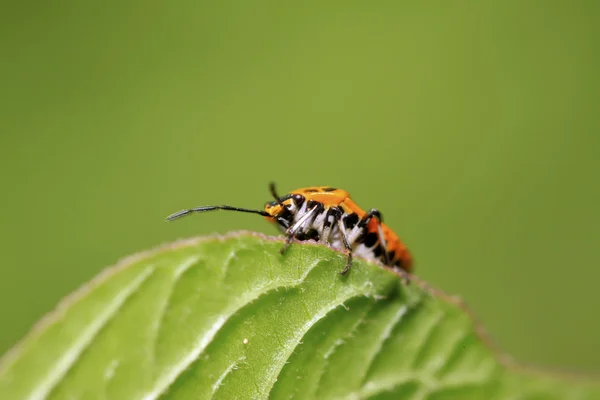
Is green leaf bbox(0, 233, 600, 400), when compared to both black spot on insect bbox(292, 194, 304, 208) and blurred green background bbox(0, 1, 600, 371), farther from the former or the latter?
blurred green background bbox(0, 1, 600, 371)

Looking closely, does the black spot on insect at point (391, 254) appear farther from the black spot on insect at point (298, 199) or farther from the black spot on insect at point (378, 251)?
the black spot on insect at point (298, 199)

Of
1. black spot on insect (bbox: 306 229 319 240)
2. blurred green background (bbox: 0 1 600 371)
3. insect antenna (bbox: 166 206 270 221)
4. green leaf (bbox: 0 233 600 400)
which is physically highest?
blurred green background (bbox: 0 1 600 371)

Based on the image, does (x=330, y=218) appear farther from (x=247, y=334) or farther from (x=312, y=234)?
(x=247, y=334)

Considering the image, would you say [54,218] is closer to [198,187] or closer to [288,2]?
[198,187]

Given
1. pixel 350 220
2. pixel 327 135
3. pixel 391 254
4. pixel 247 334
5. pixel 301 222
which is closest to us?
pixel 247 334

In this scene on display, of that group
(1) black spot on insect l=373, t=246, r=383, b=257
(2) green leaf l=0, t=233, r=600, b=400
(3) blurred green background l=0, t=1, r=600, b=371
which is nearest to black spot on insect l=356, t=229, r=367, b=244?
A: (1) black spot on insect l=373, t=246, r=383, b=257

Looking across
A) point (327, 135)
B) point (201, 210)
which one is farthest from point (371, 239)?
point (327, 135)

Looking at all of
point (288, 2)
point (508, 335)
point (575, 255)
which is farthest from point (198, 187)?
point (575, 255)
